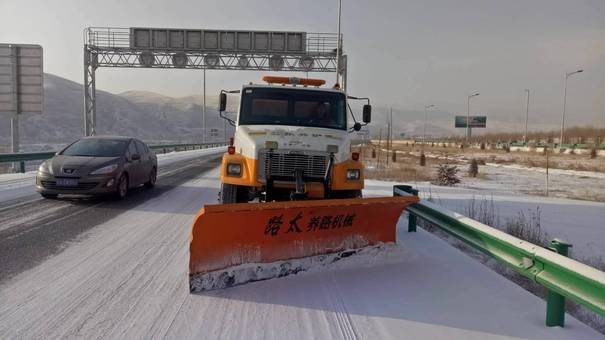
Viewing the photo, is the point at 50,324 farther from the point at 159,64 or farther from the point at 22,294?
the point at 159,64

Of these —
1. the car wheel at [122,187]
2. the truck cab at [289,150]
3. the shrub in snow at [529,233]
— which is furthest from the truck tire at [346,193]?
the car wheel at [122,187]

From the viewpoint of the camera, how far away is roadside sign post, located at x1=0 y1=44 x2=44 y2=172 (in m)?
20.5

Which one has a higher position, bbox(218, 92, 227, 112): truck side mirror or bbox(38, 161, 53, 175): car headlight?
bbox(218, 92, 227, 112): truck side mirror

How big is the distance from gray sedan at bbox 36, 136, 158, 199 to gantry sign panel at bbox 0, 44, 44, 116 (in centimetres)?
1088

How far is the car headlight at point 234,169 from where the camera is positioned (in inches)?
285

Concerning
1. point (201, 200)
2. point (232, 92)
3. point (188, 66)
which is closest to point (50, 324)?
point (232, 92)

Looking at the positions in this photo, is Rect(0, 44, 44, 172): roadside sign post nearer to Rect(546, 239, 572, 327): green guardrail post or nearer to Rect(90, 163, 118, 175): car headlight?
Rect(90, 163, 118, 175): car headlight

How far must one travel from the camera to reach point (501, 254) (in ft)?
15.2

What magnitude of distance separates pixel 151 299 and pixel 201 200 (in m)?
7.03

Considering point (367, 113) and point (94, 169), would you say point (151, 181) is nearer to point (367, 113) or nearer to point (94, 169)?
point (94, 169)

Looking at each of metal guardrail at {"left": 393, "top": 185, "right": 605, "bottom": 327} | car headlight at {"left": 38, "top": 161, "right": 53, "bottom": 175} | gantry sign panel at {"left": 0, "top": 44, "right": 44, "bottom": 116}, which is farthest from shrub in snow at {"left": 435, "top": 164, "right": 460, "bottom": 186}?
gantry sign panel at {"left": 0, "top": 44, "right": 44, "bottom": 116}

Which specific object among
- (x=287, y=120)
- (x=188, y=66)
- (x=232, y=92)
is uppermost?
(x=188, y=66)

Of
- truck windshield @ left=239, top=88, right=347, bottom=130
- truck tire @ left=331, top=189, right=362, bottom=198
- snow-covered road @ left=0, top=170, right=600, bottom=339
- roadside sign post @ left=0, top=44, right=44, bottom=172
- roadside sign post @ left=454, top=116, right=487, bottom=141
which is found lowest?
snow-covered road @ left=0, top=170, right=600, bottom=339

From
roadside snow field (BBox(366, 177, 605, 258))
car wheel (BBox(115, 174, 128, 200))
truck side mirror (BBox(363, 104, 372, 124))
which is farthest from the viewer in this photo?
car wheel (BBox(115, 174, 128, 200))
